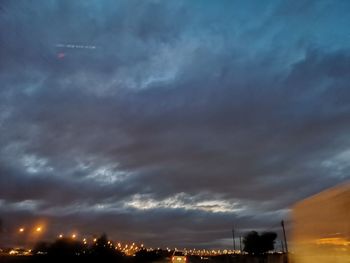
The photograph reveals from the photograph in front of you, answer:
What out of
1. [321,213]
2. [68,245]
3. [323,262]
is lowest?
[323,262]

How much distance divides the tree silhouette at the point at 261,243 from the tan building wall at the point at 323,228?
11151 cm

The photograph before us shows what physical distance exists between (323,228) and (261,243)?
115091mm

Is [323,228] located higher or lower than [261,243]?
lower

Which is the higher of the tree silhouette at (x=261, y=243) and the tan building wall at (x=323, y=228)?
the tree silhouette at (x=261, y=243)

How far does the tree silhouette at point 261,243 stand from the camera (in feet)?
393

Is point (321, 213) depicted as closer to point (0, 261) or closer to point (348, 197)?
point (348, 197)

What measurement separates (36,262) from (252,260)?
35.1m

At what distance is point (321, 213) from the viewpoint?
37.2 feet

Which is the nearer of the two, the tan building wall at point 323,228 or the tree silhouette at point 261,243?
the tan building wall at point 323,228

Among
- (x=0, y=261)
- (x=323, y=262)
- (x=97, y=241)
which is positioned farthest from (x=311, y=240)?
(x=97, y=241)

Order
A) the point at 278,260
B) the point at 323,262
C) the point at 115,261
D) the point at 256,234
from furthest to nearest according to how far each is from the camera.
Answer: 1. the point at 256,234
2. the point at 115,261
3. the point at 278,260
4. the point at 323,262

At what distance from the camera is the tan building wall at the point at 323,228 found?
10102mm

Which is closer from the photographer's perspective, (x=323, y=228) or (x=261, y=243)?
(x=323, y=228)

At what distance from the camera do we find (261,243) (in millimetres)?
120500
